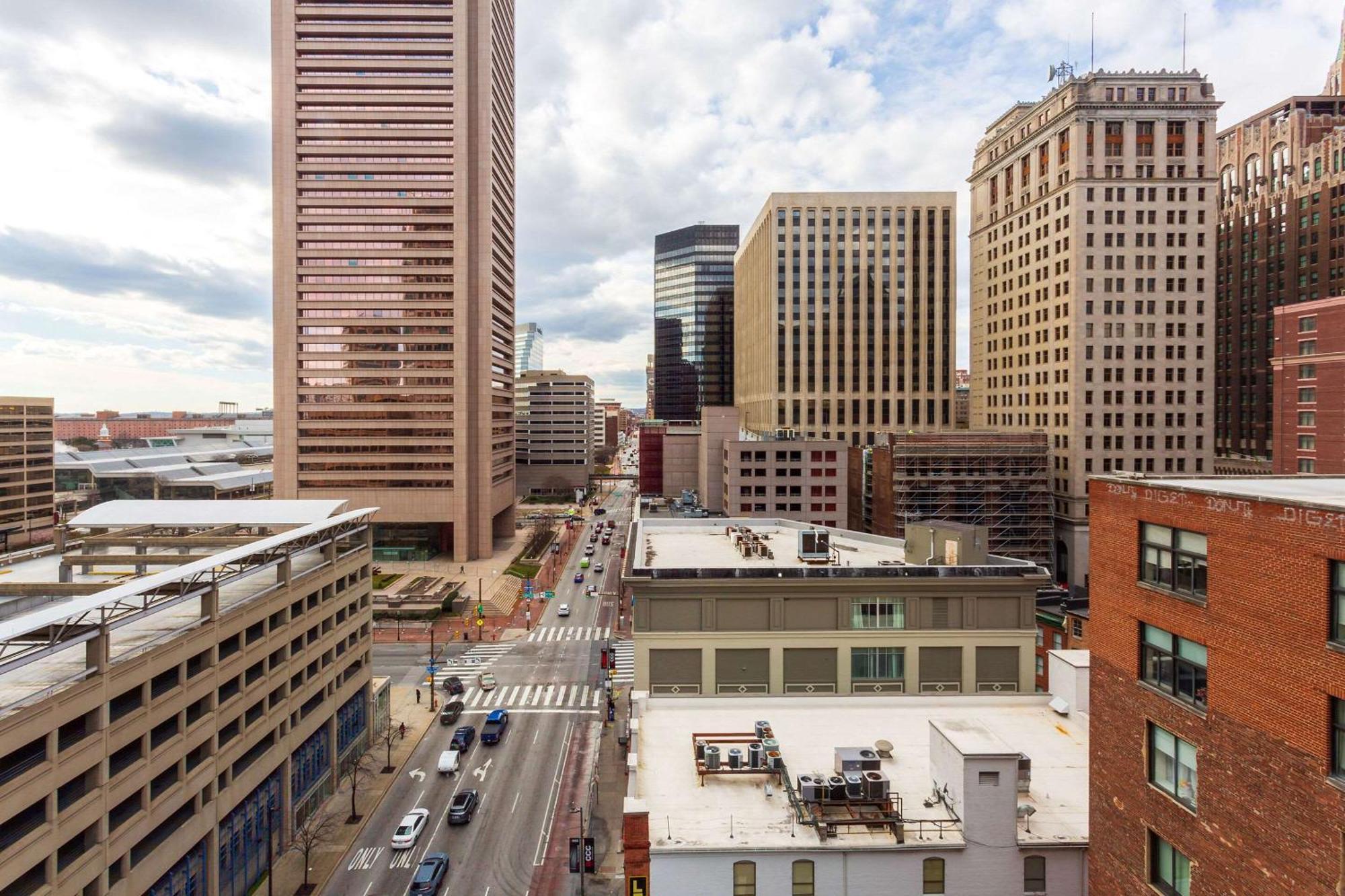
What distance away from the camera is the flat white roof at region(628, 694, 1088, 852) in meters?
21.6

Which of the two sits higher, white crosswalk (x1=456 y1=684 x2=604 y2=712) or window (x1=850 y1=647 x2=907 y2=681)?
window (x1=850 y1=647 x2=907 y2=681)

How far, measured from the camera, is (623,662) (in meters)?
67.4

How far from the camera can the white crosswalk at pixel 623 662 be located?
62.2m

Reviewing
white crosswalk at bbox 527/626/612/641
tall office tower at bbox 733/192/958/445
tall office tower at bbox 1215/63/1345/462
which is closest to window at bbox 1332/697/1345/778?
white crosswalk at bbox 527/626/612/641

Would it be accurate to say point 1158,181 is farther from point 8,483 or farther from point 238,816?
point 8,483

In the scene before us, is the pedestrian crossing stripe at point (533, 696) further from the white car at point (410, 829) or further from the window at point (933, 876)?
the window at point (933, 876)

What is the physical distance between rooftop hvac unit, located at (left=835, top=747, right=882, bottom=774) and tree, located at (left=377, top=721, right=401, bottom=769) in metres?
34.6

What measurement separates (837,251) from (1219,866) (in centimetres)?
11931

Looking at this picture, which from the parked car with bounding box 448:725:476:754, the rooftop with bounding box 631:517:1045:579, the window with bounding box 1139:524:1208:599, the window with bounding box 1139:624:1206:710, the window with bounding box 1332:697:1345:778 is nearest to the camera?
the window with bounding box 1332:697:1345:778

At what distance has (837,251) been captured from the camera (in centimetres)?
12444

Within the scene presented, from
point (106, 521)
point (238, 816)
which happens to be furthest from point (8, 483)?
point (238, 816)

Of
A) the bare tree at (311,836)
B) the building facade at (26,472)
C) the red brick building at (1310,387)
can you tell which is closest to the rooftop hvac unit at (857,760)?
the bare tree at (311,836)

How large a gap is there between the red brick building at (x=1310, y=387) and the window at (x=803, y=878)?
80283mm

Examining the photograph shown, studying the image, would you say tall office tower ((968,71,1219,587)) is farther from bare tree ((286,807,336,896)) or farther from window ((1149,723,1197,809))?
bare tree ((286,807,336,896))
